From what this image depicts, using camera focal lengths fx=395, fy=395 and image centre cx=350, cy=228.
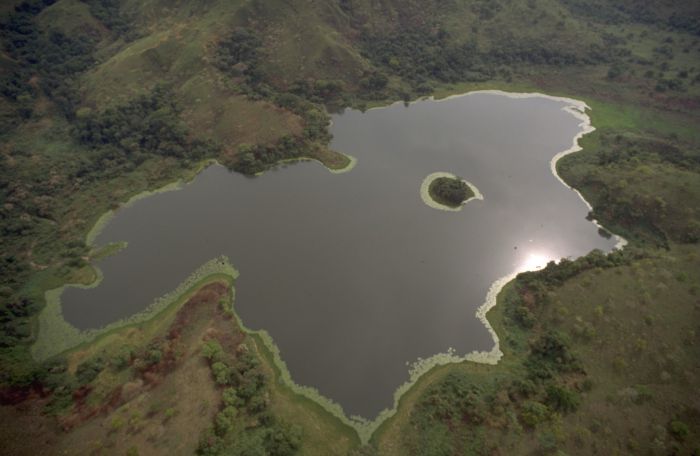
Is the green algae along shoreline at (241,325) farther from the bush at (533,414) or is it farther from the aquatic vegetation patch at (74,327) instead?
the bush at (533,414)

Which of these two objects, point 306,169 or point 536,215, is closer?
point 536,215

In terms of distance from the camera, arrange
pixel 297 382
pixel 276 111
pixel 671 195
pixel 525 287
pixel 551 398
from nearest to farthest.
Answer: pixel 551 398, pixel 297 382, pixel 525 287, pixel 671 195, pixel 276 111

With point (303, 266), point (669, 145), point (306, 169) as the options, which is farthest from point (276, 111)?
point (669, 145)

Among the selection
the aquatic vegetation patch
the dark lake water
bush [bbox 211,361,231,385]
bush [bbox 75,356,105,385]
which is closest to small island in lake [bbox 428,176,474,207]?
the dark lake water

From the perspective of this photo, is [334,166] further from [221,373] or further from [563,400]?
[563,400]

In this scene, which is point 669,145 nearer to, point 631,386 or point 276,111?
point 631,386

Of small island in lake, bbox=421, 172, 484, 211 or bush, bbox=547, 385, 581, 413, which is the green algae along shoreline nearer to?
bush, bbox=547, 385, 581, 413

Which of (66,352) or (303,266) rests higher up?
(303,266)
